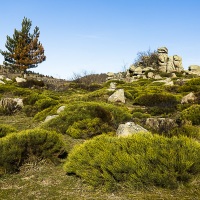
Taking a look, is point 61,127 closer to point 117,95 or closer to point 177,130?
point 177,130

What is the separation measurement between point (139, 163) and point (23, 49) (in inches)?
1744

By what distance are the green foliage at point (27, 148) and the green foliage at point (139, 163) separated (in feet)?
4.59

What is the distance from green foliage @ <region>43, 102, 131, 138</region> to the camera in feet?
31.9

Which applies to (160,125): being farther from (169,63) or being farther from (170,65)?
(169,63)

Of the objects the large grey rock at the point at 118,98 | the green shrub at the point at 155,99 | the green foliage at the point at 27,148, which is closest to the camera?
the green foliage at the point at 27,148

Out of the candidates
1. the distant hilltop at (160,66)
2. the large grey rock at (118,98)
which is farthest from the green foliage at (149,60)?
the large grey rock at (118,98)

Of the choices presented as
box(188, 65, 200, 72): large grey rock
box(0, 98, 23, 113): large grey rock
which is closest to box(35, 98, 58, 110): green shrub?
box(0, 98, 23, 113): large grey rock

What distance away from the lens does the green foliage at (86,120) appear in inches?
383

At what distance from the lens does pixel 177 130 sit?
334 inches

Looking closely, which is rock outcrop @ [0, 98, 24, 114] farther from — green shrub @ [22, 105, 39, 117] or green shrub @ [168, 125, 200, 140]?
green shrub @ [168, 125, 200, 140]

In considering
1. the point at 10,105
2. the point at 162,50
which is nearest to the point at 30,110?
the point at 10,105

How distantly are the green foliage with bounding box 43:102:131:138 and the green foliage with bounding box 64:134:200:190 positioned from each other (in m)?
3.82

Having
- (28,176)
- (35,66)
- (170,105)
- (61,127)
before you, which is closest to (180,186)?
(28,176)

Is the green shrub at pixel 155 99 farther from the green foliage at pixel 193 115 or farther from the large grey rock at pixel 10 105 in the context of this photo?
the large grey rock at pixel 10 105
